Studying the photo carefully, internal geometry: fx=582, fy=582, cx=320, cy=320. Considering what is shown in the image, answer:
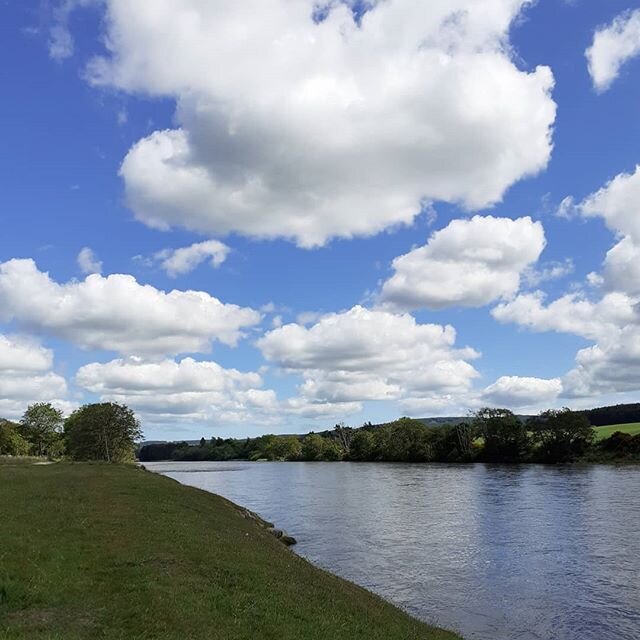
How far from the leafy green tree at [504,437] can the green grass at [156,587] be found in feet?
489

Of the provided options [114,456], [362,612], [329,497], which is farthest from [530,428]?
[362,612]

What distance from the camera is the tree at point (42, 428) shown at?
166750 mm

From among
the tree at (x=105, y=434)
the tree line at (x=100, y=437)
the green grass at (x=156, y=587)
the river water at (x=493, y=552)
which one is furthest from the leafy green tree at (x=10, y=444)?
the green grass at (x=156, y=587)

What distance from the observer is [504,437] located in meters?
171

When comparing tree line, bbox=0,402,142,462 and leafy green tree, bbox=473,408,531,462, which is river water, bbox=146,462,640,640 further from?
leafy green tree, bbox=473,408,531,462

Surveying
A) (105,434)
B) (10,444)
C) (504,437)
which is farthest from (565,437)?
(10,444)

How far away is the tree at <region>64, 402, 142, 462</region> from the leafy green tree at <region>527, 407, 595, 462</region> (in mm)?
107867

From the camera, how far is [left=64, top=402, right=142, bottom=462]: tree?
453ft

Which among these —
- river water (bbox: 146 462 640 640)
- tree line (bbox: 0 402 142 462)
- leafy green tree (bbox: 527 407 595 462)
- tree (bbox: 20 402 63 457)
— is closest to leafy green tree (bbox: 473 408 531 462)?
leafy green tree (bbox: 527 407 595 462)

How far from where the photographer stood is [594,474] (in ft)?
349

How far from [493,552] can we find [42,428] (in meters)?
156

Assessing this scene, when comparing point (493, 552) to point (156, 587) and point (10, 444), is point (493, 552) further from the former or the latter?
point (10, 444)

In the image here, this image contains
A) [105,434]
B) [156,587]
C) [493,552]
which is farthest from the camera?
[105,434]

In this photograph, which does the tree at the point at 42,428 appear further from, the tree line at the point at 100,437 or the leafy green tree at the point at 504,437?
the leafy green tree at the point at 504,437
